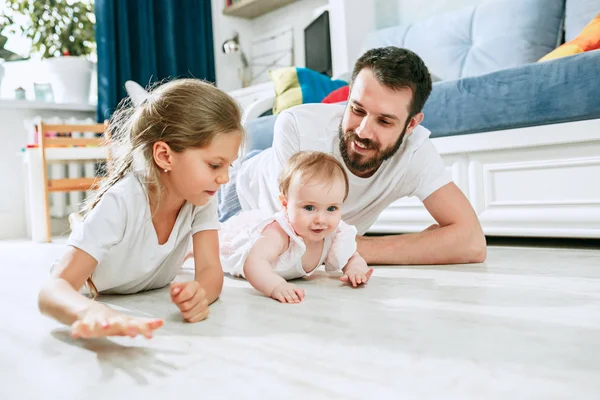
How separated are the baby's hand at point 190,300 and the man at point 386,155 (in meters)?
0.59

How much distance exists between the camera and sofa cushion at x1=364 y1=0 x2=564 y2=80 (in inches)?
97.7

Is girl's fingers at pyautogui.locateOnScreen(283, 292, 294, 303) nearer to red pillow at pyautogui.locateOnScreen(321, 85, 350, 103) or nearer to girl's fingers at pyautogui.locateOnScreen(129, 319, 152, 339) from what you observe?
girl's fingers at pyautogui.locateOnScreen(129, 319, 152, 339)

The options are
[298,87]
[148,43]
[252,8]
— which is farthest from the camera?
[252,8]

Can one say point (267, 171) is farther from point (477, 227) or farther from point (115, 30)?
point (115, 30)

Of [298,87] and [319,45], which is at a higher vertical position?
[319,45]

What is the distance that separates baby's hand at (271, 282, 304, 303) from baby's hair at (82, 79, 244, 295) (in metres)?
0.30

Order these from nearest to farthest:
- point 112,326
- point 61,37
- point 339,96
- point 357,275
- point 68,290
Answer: point 112,326 → point 68,290 → point 357,275 → point 339,96 → point 61,37

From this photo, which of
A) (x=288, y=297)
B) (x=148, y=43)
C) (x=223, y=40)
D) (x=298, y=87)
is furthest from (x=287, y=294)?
(x=223, y=40)

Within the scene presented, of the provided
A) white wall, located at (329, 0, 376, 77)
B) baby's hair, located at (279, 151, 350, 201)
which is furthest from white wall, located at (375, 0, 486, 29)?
baby's hair, located at (279, 151, 350, 201)

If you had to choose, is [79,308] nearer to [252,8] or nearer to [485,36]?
[485,36]

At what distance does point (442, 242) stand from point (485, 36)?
1.58m

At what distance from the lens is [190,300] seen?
91cm

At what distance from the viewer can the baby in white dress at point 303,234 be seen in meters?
1.21

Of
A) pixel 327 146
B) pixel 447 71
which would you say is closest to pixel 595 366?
pixel 327 146
